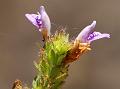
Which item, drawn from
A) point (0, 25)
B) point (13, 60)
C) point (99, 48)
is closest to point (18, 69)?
point (13, 60)

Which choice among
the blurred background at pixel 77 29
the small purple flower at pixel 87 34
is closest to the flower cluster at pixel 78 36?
the small purple flower at pixel 87 34

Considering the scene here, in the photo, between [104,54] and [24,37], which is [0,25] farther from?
[104,54]

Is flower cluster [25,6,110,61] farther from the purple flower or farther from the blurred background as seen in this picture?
the blurred background

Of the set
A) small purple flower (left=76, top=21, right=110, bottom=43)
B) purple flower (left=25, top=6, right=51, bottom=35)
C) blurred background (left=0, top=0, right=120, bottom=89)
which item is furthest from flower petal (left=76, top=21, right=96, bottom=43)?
blurred background (left=0, top=0, right=120, bottom=89)

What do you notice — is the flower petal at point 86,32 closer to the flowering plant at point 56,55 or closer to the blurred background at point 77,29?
the flowering plant at point 56,55

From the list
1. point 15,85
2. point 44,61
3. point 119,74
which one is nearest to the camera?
point 44,61

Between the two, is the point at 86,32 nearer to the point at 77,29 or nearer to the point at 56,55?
the point at 56,55

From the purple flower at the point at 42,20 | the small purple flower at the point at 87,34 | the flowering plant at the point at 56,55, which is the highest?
the purple flower at the point at 42,20

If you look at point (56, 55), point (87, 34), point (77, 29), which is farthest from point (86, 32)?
point (77, 29)
